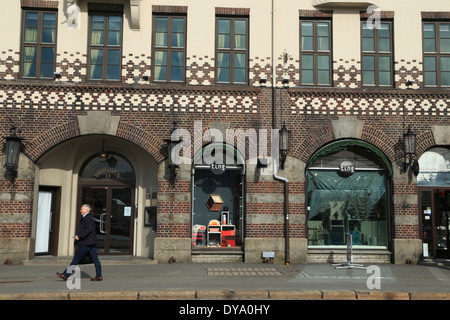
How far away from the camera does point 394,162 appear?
1438cm

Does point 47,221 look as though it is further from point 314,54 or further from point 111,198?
point 314,54

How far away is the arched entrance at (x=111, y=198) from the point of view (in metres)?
15.3

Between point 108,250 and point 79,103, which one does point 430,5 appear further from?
point 108,250

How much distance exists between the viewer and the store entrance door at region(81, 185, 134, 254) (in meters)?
15.3

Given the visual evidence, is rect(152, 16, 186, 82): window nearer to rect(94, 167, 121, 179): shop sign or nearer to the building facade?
the building facade

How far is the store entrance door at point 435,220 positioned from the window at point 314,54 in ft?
16.1

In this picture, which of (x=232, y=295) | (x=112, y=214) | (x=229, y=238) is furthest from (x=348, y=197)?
(x=112, y=214)

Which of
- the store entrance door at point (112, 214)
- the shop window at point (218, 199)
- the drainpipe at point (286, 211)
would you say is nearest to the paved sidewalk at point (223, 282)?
the drainpipe at point (286, 211)

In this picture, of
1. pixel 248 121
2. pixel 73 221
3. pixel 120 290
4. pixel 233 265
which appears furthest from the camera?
pixel 73 221

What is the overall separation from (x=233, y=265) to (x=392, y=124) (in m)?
6.63

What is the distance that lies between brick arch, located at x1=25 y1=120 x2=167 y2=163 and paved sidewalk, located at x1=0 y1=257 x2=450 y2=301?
126 inches

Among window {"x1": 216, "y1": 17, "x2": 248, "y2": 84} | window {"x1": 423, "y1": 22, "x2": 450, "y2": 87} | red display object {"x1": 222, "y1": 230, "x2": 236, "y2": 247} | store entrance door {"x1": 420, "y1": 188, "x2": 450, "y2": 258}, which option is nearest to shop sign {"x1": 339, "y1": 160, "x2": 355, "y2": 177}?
store entrance door {"x1": 420, "y1": 188, "x2": 450, "y2": 258}

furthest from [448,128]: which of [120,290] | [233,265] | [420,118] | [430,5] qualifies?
Result: [120,290]

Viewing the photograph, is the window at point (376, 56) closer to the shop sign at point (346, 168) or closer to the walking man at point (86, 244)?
the shop sign at point (346, 168)
